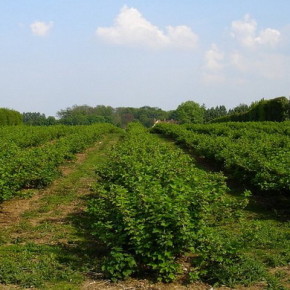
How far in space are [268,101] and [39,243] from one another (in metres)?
35.3

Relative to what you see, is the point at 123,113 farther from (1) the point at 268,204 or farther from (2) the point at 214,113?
(1) the point at 268,204

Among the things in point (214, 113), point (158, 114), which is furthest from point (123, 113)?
point (214, 113)

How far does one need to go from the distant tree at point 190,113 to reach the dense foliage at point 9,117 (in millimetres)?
56440

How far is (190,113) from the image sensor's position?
4001 inches

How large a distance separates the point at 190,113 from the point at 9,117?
200 feet

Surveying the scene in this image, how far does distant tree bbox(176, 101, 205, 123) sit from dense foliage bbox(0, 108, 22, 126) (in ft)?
185

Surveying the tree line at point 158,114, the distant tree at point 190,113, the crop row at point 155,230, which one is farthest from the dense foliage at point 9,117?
the distant tree at point 190,113

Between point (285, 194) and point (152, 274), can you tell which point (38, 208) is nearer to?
point (152, 274)

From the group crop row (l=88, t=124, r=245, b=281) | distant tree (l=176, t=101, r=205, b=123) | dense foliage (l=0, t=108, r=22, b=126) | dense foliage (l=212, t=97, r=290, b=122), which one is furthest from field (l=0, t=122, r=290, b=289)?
distant tree (l=176, t=101, r=205, b=123)

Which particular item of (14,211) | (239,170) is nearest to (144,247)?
(14,211)

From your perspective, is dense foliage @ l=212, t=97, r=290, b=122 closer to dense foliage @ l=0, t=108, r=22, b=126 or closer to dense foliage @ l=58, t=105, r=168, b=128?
dense foliage @ l=0, t=108, r=22, b=126

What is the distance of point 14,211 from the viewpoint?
9062mm

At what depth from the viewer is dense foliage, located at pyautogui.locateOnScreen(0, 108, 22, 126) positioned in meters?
45.2

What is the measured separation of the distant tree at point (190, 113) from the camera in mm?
101250
